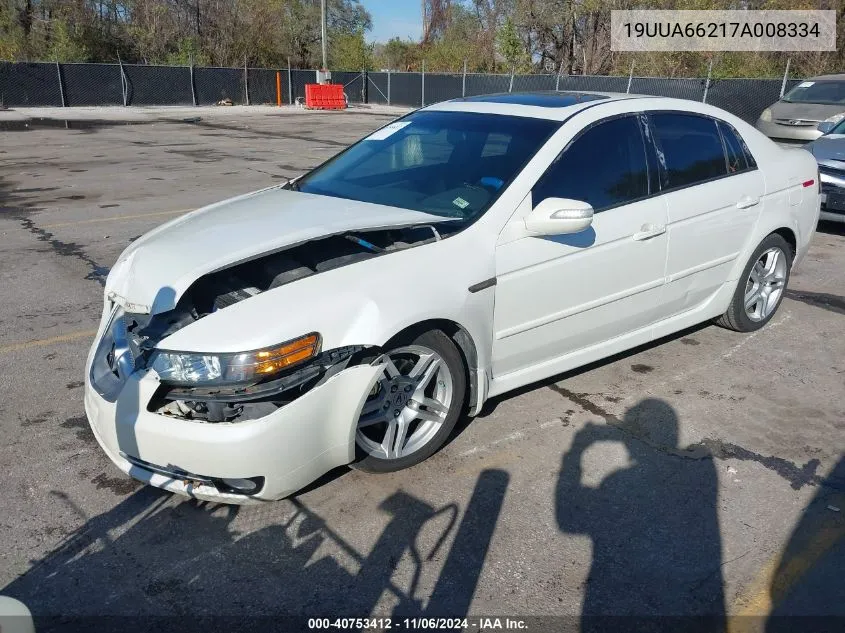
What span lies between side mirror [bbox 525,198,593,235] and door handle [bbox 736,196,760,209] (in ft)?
5.80

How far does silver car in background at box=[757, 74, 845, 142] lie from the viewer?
11.9 m

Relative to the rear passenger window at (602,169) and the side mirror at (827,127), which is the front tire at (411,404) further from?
the side mirror at (827,127)

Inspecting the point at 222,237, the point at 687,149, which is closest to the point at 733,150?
the point at 687,149

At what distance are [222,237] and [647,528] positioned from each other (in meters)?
2.34

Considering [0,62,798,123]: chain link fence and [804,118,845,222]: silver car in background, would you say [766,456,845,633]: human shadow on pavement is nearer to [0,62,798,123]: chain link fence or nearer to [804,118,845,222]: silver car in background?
[804,118,845,222]: silver car in background

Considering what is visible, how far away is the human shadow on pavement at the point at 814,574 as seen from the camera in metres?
2.59

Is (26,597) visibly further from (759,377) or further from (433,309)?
(759,377)

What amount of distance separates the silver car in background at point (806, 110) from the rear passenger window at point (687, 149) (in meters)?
8.13

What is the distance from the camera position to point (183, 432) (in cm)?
280

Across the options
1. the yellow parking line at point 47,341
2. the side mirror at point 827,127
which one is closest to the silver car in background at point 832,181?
the side mirror at point 827,127

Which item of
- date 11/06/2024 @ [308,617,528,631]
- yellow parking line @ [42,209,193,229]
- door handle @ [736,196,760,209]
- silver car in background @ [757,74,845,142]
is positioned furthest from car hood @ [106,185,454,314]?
silver car in background @ [757,74,845,142]

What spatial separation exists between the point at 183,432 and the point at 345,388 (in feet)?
2.14

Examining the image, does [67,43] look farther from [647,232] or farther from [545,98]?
[647,232]

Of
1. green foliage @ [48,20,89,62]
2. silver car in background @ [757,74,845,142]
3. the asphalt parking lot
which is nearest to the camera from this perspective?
the asphalt parking lot
